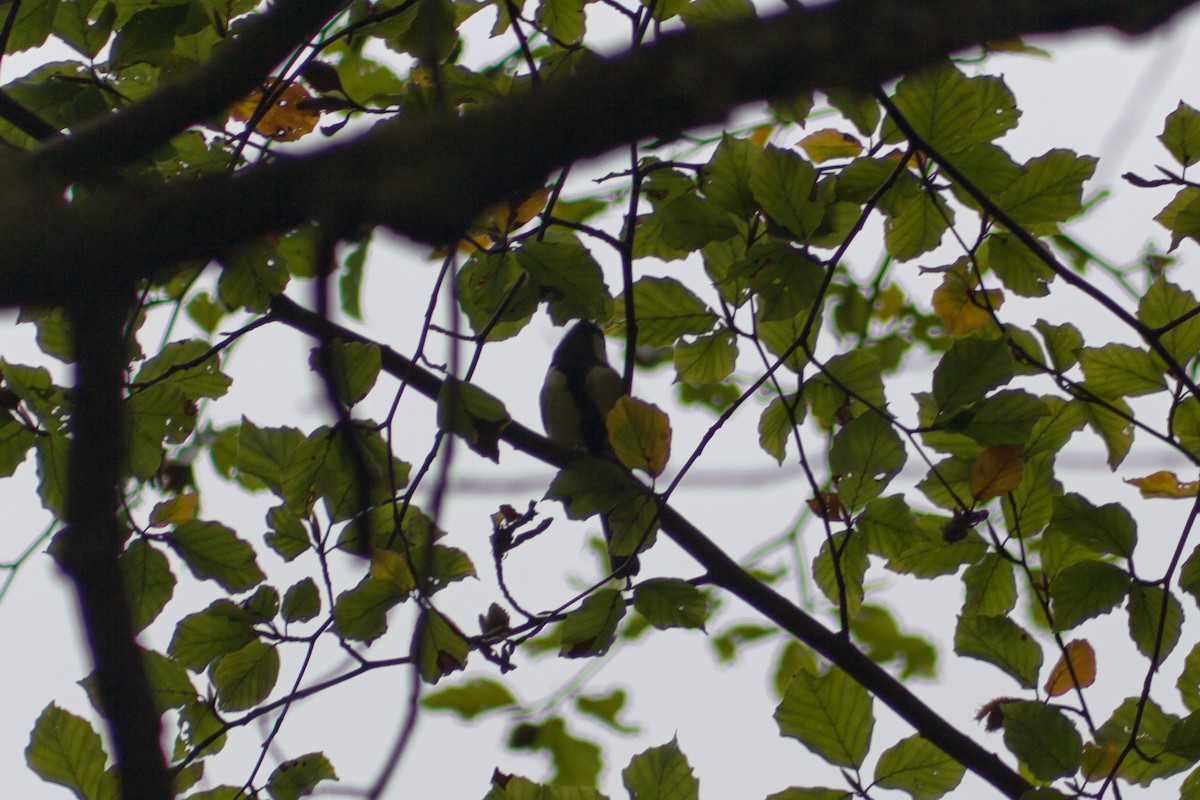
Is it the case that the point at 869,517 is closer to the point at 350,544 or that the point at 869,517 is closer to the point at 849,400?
the point at 849,400

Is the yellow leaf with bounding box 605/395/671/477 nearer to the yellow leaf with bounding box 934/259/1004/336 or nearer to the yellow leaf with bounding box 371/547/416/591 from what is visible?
the yellow leaf with bounding box 371/547/416/591

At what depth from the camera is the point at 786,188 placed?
1521mm

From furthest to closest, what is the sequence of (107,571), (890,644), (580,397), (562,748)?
(580,397), (890,644), (562,748), (107,571)

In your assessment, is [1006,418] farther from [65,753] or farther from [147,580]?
[65,753]

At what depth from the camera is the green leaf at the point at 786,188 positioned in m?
1.51

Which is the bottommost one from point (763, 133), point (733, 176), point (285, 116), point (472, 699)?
point (472, 699)

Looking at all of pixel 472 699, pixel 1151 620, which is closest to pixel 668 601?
pixel 1151 620

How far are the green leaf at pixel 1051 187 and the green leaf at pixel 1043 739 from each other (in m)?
0.70

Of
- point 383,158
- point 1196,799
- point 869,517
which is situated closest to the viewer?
point 383,158

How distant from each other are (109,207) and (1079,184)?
1424mm

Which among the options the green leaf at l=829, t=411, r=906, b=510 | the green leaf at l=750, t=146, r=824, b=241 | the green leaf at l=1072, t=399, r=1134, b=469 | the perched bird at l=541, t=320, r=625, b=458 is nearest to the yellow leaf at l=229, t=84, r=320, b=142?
the green leaf at l=750, t=146, r=824, b=241

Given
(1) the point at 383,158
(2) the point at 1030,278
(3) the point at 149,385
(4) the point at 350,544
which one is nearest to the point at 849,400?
(2) the point at 1030,278

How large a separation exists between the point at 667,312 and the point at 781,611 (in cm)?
59

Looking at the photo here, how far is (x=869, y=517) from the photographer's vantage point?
5.46ft
